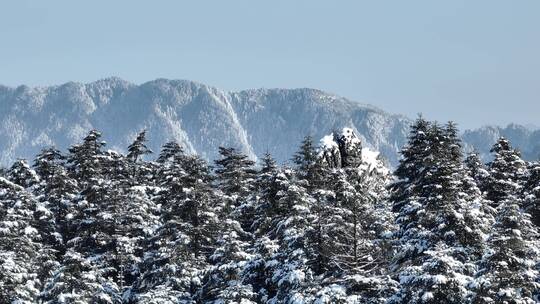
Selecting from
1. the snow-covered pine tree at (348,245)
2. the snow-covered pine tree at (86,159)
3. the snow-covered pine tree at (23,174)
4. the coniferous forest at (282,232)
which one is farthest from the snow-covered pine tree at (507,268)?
the snow-covered pine tree at (23,174)

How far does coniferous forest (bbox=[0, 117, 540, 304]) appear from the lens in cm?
2639

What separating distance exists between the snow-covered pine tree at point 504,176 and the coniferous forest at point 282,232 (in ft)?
0.34

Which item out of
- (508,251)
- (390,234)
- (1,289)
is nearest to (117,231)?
(1,289)

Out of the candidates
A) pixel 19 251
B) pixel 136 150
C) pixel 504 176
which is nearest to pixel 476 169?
pixel 504 176

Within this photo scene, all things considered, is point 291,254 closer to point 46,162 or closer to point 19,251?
point 19,251

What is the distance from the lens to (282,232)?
1316 inches

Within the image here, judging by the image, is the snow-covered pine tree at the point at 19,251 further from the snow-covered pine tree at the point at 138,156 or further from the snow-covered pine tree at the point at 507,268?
the snow-covered pine tree at the point at 507,268

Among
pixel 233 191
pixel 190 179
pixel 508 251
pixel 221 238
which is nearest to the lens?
pixel 508 251

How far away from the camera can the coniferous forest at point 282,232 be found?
26391 millimetres

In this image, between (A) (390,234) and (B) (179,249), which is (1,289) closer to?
(B) (179,249)

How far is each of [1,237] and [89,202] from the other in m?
7.74

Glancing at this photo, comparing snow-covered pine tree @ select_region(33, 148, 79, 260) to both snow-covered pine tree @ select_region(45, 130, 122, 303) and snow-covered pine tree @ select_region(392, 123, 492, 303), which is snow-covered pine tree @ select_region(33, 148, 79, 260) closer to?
snow-covered pine tree @ select_region(45, 130, 122, 303)

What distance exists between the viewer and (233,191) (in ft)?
162

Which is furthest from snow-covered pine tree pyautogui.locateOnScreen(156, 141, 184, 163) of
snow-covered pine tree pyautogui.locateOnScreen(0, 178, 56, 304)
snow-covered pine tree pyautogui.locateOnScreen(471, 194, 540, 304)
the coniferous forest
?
snow-covered pine tree pyautogui.locateOnScreen(471, 194, 540, 304)
